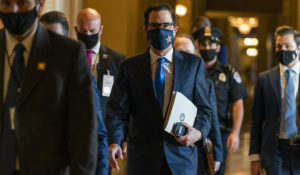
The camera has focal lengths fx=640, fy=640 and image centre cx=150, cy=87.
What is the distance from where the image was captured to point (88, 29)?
17.7 ft

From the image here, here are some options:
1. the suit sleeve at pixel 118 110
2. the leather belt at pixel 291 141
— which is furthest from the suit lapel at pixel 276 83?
the suit sleeve at pixel 118 110

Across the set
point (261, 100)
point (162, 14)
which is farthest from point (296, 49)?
point (162, 14)

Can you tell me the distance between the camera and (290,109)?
5.41 meters

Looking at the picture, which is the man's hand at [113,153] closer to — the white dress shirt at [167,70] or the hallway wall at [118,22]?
the white dress shirt at [167,70]

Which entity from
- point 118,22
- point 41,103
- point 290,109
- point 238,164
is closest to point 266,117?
point 290,109

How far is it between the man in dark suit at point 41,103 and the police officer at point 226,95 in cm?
358

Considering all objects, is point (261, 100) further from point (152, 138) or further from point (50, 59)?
point (50, 59)

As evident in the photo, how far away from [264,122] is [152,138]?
1735mm

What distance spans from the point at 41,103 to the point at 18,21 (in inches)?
15.6

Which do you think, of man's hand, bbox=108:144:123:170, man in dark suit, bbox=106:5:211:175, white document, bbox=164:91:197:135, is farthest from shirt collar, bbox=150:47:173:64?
man's hand, bbox=108:144:123:170

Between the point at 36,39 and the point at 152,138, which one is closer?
the point at 36,39

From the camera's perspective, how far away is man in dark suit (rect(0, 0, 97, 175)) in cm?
296

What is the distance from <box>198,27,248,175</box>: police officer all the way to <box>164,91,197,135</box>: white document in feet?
7.70

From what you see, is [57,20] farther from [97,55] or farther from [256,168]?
[256,168]
